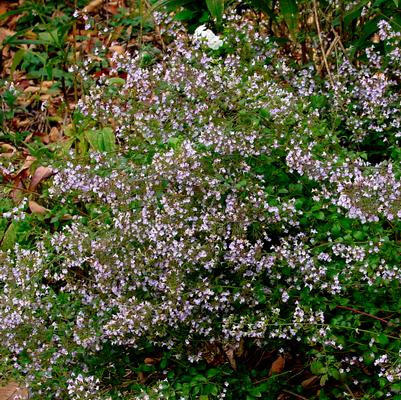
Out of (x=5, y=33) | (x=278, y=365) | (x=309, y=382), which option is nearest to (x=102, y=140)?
(x=278, y=365)

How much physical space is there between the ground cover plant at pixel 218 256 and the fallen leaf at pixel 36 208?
1.05 m

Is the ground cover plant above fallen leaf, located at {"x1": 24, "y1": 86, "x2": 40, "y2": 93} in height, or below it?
below

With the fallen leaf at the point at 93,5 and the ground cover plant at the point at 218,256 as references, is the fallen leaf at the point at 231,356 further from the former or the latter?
the fallen leaf at the point at 93,5

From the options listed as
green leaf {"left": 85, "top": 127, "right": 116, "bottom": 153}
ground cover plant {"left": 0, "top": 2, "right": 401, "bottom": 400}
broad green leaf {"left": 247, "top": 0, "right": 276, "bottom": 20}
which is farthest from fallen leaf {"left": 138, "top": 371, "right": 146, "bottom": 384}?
broad green leaf {"left": 247, "top": 0, "right": 276, "bottom": 20}

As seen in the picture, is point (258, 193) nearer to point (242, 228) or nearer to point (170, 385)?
point (242, 228)

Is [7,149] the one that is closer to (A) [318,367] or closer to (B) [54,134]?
(B) [54,134]

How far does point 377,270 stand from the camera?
3.40 m

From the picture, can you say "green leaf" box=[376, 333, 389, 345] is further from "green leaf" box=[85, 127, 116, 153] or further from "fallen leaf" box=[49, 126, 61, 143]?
"fallen leaf" box=[49, 126, 61, 143]

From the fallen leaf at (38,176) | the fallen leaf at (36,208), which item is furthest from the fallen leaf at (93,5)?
the fallen leaf at (36,208)

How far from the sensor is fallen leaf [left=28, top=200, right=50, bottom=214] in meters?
5.08

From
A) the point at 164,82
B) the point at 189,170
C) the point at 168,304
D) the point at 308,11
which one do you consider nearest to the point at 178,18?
the point at 308,11

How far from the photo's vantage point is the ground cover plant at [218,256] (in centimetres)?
338

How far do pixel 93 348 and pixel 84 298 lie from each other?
0.26 meters

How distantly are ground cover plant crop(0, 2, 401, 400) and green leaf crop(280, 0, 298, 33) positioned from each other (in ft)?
2.26
